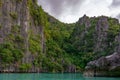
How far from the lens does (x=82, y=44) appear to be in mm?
134500

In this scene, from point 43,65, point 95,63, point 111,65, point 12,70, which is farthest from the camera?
point 43,65

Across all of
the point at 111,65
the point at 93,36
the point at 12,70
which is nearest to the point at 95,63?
the point at 111,65

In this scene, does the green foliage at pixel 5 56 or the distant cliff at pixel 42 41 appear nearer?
the green foliage at pixel 5 56

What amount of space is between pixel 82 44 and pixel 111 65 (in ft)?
299

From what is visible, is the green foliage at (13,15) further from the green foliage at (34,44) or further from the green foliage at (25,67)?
the green foliage at (25,67)

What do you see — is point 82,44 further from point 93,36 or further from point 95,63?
point 95,63

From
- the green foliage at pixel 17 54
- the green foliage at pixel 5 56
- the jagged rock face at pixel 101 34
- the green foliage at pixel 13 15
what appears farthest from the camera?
the jagged rock face at pixel 101 34

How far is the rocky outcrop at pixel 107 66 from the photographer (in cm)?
4275

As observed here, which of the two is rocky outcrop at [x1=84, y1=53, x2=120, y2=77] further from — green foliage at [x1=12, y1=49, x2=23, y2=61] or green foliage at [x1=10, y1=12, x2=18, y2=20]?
green foliage at [x1=10, y1=12, x2=18, y2=20]

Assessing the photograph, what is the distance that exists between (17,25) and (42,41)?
1747cm

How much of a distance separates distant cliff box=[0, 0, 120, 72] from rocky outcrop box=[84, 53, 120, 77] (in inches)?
1603

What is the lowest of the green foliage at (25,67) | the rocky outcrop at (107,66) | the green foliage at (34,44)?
the rocky outcrop at (107,66)

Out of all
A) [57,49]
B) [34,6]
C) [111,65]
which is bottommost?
[111,65]

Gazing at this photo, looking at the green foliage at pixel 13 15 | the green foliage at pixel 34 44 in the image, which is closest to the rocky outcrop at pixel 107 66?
the green foliage at pixel 13 15
